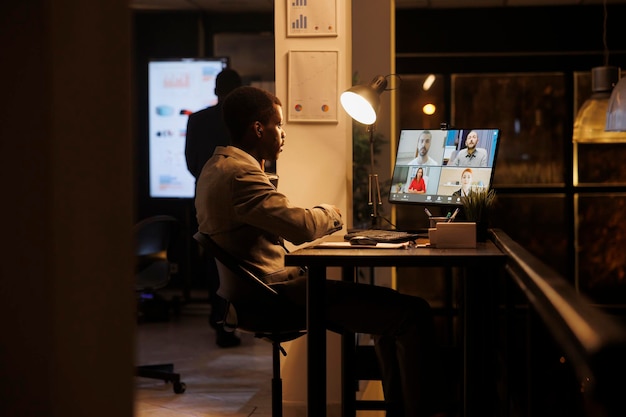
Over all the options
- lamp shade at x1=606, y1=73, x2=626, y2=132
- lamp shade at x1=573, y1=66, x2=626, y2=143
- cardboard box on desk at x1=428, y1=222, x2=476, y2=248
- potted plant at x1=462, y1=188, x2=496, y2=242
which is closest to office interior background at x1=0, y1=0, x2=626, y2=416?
cardboard box on desk at x1=428, y1=222, x2=476, y2=248

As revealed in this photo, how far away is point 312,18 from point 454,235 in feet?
4.74

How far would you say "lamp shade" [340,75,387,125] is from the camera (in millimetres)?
3764

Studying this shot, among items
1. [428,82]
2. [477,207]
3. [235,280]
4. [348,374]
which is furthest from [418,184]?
[428,82]

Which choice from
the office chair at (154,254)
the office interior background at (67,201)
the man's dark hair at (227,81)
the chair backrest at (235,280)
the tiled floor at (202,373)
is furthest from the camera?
the man's dark hair at (227,81)

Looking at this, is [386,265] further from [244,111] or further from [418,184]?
[418,184]

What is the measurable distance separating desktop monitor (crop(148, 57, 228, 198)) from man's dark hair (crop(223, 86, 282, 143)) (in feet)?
15.1

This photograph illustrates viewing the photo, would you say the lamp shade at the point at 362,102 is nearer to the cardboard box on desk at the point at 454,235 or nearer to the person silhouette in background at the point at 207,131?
the cardboard box on desk at the point at 454,235

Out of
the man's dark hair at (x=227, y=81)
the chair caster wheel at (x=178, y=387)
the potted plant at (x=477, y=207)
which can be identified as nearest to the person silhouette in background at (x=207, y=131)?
the man's dark hair at (x=227, y=81)

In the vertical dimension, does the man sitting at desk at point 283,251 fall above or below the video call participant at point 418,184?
below

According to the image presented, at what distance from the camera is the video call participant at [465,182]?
3.78 m

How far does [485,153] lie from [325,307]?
1.25m

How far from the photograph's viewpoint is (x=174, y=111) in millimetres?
7965

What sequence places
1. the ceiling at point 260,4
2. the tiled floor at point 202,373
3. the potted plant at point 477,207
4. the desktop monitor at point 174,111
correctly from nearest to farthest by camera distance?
the potted plant at point 477,207 → the tiled floor at point 202,373 → the desktop monitor at point 174,111 → the ceiling at point 260,4

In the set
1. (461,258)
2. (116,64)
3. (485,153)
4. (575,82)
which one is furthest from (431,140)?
(575,82)
